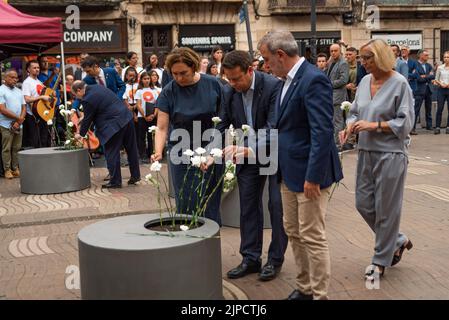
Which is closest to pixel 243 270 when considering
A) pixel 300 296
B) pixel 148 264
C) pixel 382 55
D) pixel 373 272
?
pixel 300 296

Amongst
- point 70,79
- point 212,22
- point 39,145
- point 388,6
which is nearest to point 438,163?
point 39,145

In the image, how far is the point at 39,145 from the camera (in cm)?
1202

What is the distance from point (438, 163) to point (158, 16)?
15402 millimetres

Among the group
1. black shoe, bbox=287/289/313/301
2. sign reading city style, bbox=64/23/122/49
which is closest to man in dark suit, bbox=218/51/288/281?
black shoe, bbox=287/289/313/301

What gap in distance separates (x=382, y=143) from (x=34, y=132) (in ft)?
27.9

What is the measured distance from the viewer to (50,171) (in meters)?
9.16

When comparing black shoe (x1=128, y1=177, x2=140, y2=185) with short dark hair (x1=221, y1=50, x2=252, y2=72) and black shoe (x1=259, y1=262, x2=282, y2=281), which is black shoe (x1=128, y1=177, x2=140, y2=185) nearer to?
black shoe (x1=259, y1=262, x2=282, y2=281)

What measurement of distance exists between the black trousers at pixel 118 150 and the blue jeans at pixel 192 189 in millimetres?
4078

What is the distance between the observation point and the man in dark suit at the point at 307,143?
12.9ft

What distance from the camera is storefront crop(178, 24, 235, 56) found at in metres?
24.1

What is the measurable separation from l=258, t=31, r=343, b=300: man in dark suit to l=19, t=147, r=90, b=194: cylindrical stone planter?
5.65 m

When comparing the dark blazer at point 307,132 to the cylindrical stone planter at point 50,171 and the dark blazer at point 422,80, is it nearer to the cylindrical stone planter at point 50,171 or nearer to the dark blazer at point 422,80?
the cylindrical stone planter at point 50,171

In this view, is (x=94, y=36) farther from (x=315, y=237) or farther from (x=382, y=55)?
(x=315, y=237)
